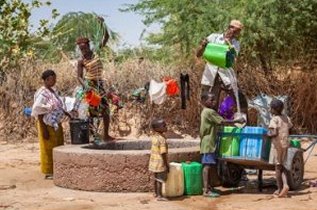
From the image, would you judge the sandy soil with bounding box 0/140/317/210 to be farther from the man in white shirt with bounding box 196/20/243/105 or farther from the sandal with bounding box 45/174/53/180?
the man in white shirt with bounding box 196/20/243/105

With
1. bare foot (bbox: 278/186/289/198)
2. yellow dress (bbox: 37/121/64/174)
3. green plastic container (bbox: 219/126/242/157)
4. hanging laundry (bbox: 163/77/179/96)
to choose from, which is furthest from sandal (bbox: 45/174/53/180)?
hanging laundry (bbox: 163/77/179/96)

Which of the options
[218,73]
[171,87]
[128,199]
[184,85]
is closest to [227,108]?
[218,73]

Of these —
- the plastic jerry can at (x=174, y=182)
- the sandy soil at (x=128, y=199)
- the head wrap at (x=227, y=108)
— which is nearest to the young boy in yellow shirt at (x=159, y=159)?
the plastic jerry can at (x=174, y=182)

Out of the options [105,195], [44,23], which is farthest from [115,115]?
[105,195]

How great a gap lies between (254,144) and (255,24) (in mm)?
5952

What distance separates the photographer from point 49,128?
9375 millimetres

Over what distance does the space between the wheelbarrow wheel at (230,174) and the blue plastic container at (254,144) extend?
1.76 ft

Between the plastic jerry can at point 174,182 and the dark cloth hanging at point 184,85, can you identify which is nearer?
the plastic jerry can at point 174,182

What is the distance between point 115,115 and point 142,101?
679mm

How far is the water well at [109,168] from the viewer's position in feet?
26.6

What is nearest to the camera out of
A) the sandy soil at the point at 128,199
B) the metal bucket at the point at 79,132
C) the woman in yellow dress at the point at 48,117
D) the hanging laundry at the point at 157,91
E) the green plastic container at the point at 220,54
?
the sandy soil at the point at 128,199

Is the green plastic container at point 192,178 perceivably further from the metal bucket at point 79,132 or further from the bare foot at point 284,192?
the metal bucket at point 79,132

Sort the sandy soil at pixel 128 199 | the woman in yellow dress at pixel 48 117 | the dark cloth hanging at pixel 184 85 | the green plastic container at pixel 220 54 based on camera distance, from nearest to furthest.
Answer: the sandy soil at pixel 128 199 < the green plastic container at pixel 220 54 < the woman in yellow dress at pixel 48 117 < the dark cloth hanging at pixel 184 85

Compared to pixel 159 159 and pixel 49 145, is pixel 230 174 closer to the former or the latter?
pixel 159 159
